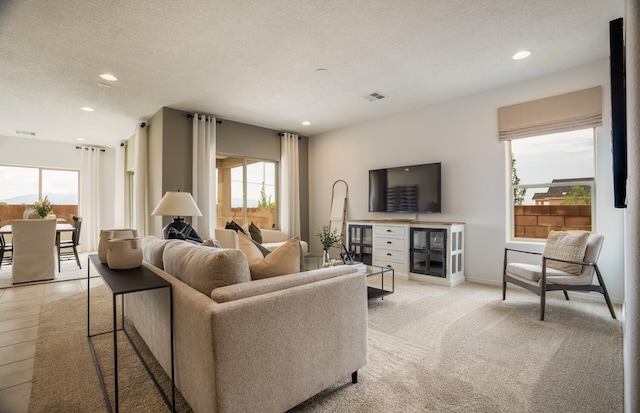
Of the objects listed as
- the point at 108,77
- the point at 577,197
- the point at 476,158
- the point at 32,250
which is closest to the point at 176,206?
the point at 108,77

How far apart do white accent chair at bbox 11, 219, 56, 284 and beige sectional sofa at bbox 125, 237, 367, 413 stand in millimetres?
3850

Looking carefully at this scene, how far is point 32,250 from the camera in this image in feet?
14.3

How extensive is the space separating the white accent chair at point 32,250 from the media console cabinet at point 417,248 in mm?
4644

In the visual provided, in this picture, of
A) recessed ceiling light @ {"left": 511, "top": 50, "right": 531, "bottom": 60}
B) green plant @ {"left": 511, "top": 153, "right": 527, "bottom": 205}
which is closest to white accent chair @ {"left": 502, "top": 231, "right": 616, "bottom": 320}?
green plant @ {"left": 511, "top": 153, "right": 527, "bottom": 205}

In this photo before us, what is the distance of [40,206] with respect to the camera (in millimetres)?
5055

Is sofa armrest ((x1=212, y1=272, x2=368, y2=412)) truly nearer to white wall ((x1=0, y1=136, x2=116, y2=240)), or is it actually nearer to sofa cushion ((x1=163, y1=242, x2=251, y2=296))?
sofa cushion ((x1=163, y1=242, x2=251, y2=296))

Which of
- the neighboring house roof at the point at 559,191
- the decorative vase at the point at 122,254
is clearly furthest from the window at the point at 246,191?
the neighboring house roof at the point at 559,191

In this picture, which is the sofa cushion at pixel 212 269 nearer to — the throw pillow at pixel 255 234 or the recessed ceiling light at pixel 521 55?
the throw pillow at pixel 255 234

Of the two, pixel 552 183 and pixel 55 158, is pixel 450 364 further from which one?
pixel 55 158

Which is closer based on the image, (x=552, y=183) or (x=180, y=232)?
(x=180, y=232)

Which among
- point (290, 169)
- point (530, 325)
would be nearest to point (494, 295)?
point (530, 325)

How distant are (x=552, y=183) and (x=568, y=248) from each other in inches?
44.5

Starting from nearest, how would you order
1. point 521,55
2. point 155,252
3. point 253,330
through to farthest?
1. point 253,330
2. point 155,252
3. point 521,55

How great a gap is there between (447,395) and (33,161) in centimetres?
904
